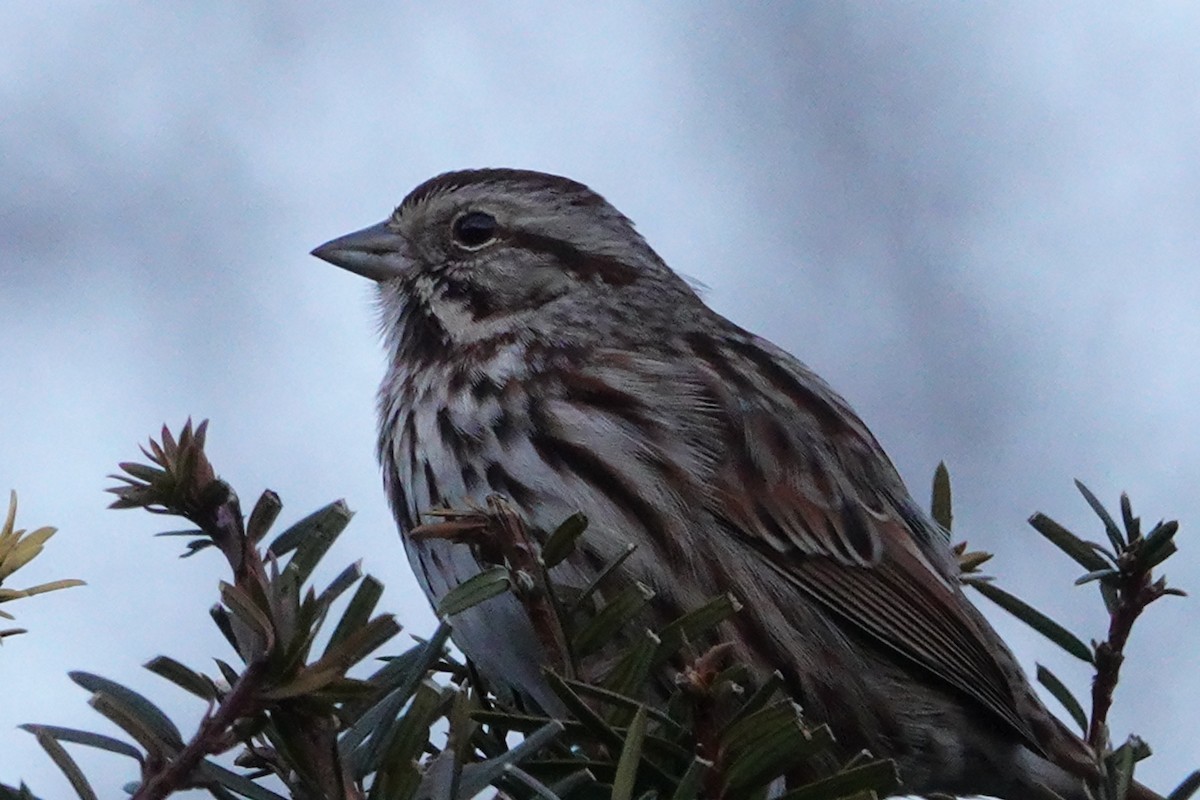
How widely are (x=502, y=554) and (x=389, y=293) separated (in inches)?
84.9

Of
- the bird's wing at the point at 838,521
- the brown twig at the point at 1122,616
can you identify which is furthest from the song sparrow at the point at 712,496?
the brown twig at the point at 1122,616

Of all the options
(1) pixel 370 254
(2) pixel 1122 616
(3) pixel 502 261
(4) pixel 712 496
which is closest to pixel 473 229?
(3) pixel 502 261

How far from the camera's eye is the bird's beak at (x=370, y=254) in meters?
3.59

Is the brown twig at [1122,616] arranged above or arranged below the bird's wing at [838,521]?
below

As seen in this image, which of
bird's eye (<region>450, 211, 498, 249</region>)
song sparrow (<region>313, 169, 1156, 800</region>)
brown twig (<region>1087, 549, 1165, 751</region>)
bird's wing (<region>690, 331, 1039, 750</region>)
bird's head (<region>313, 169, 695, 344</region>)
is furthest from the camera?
bird's eye (<region>450, 211, 498, 249</region>)

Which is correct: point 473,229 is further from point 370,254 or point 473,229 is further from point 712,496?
point 712,496

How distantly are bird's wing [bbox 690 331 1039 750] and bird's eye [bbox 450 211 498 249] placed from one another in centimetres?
59

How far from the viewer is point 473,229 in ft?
12.1

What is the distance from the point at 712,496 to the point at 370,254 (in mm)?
1085

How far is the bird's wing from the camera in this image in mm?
2975

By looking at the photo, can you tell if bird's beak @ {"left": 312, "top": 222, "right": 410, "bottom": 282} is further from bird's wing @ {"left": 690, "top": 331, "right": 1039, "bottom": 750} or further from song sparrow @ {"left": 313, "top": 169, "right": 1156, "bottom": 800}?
bird's wing @ {"left": 690, "top": 331, "right": 1039, "bottom": 750}

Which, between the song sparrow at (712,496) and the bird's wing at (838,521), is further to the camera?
the bird's wing at (838,521)

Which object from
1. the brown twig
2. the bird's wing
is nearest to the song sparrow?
the bird's wing

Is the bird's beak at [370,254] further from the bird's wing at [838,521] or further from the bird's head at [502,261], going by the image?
the bird's wing at [838,521]
